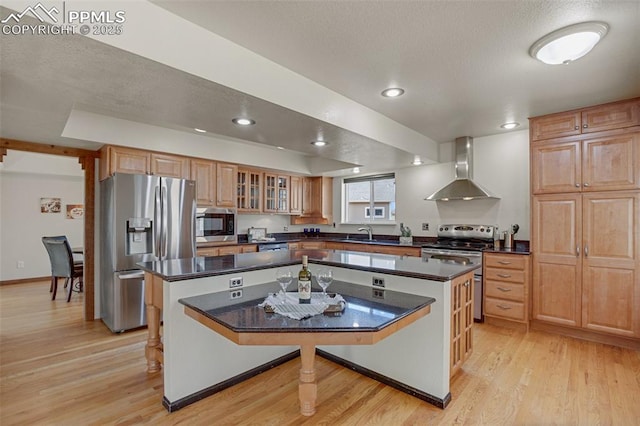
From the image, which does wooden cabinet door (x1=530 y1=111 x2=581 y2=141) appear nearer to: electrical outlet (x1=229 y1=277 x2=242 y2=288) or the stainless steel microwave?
electrical outlet (x1=229 y1=277 x2=242 y2=288)

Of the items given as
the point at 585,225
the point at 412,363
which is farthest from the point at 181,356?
the point at 585,225

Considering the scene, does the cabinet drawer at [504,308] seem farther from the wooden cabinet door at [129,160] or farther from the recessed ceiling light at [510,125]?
the wooden cabinet door at [129,160]

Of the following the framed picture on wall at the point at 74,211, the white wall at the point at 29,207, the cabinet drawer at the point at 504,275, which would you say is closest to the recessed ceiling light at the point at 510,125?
the cabinet drawer at the point at 504,275

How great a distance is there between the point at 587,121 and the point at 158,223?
15.9 ft

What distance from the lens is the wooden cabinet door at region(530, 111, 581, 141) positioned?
10.8 ft

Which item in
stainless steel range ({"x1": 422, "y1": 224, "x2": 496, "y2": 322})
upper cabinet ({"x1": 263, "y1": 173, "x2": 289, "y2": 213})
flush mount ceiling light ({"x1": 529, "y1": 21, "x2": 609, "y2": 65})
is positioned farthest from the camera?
upper cabinet ({"x1": 263, "y1": 173, "x2": 289, "y2": 213})

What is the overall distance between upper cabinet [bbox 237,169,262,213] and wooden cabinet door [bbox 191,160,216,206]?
614 millimetres

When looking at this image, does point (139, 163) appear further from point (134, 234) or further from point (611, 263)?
point (611, 263)

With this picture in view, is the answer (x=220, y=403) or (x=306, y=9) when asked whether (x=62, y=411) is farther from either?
(x=306, y=9)

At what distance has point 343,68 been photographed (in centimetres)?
239

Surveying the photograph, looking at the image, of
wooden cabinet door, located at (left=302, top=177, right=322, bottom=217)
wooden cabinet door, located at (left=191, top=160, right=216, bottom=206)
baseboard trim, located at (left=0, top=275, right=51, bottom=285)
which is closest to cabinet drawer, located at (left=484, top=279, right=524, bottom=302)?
wooden cabinet door, located at (left=302, top=177, right=322, bottom=217)

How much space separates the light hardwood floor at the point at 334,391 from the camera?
199 centimetres

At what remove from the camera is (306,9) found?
172 cm

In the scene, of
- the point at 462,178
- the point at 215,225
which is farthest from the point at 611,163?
the point at 215,225
